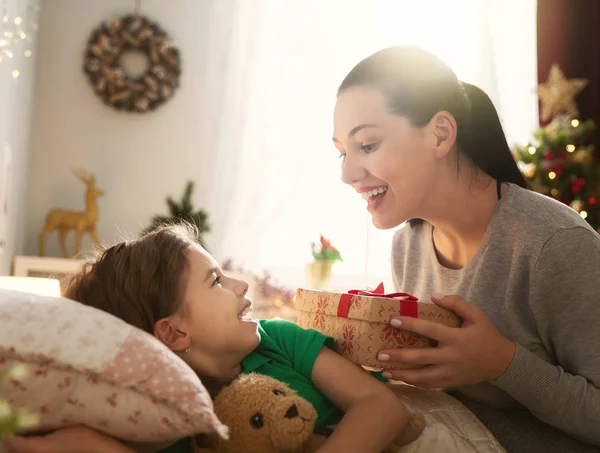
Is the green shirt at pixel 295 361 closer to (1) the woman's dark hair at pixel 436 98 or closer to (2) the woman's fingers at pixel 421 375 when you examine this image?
(2) the woman's fingers at pixel 421 375

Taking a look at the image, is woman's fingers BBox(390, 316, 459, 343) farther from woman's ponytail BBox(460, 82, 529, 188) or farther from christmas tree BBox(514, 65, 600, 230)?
christmas tree BBox(514, 65, 600, 230)

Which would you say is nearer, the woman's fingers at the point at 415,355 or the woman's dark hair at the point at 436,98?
the woman's fingers at the point at 415,355

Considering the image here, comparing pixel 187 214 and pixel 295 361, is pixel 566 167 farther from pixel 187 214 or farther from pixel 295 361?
pixel 295 361

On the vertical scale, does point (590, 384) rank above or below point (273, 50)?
below

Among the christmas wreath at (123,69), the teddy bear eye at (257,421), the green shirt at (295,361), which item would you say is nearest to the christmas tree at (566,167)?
the christmas wreath at (123,69)

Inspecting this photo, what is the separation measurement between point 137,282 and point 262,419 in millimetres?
330

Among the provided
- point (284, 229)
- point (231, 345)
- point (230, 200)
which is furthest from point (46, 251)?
point (231, 345)

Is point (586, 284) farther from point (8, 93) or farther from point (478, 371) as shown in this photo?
point (8, 93)

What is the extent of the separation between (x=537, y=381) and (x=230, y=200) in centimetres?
374

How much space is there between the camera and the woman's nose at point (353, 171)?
60.3 inches

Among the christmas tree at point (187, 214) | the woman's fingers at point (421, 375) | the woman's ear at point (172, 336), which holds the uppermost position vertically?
the woman's ear at point (172, 336)

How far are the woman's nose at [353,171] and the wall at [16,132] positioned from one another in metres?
2.13

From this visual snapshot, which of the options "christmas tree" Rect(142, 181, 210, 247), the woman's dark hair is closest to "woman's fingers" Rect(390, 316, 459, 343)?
the woman's dark hair

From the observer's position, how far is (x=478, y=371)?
1.28 meters
